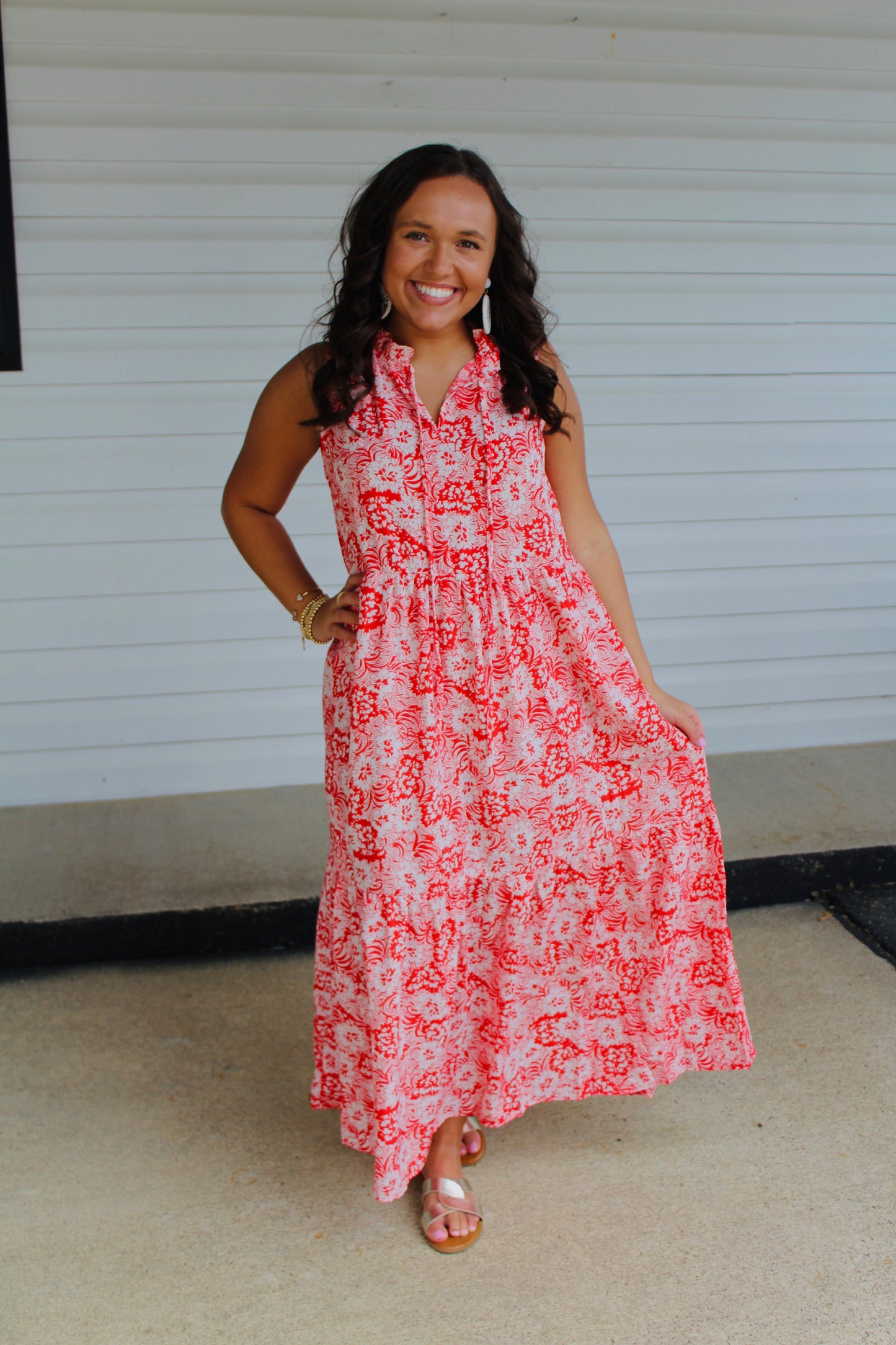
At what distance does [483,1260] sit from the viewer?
2.02 m

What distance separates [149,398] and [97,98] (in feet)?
3.00

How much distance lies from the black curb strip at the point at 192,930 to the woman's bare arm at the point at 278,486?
120 cm

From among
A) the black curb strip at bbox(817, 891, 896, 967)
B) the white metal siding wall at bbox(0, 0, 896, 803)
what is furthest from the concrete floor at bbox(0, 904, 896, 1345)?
the white metal siding wall at bbox(0, 0, 896, 803)

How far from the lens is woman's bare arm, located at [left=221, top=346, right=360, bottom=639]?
2025mm

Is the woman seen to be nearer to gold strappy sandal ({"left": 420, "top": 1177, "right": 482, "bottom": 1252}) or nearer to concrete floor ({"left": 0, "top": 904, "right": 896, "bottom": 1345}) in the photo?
gold strappy sandal ({"left": 420, "top": 1177, "right": 482, "bottom": 1252})

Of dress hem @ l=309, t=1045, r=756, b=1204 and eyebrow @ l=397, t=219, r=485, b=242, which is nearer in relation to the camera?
eyebrow @ l=397, t=219, r=485, b=242

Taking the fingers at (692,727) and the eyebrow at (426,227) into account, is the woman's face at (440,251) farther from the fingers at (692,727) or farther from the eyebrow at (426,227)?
the fingers at (692,727)

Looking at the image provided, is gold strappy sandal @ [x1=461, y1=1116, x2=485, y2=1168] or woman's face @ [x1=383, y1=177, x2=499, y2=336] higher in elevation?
woman's face @ [x1=383, y1=177, x2=499, y2=336]

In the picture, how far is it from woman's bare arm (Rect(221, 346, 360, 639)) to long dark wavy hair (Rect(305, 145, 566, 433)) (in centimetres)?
8

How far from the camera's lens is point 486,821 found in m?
1.99

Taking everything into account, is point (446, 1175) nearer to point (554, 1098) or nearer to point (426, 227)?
point (554, 1098)

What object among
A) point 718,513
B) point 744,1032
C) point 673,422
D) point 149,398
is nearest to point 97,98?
point 149,398

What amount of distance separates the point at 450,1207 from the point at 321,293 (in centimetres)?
283

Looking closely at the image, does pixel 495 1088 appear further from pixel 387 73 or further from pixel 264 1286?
pixel 387 73
